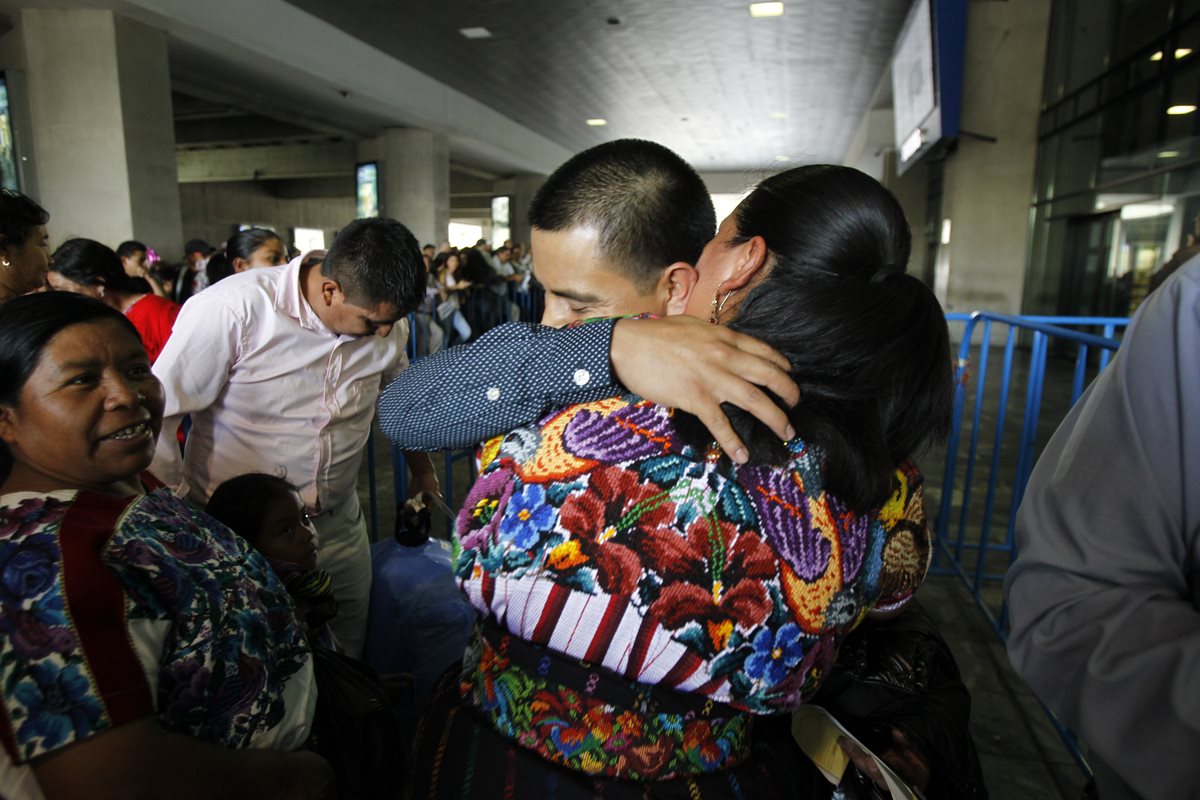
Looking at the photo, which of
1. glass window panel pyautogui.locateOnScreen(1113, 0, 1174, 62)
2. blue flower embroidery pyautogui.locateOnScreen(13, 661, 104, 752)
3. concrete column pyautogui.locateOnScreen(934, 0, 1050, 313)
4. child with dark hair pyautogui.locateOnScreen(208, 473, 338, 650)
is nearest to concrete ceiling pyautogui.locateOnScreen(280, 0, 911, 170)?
concrete column pyautogui.locateOnScreen(934, 0, 1050, 313)

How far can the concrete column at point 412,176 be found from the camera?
14.0 meters

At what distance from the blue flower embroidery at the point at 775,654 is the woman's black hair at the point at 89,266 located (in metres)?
3.66

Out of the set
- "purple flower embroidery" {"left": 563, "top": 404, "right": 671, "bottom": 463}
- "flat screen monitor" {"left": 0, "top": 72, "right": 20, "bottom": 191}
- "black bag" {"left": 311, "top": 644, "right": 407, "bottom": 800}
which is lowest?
"black bag" {"left": 311, "top": 644, "right": 407, "bottom": 800}

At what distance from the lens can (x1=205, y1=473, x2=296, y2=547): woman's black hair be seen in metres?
1.78

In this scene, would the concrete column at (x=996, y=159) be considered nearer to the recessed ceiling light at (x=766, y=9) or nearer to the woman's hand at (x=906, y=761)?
the recessed ceiling light at (x=766, y=9)

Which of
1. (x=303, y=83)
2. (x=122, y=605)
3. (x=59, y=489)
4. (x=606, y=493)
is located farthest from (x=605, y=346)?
(x=303, y=83)

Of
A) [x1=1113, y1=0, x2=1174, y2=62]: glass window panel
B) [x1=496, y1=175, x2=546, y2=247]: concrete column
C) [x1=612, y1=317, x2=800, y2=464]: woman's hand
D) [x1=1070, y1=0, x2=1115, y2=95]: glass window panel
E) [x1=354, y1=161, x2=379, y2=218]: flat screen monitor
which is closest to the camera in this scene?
[x1=612, y1=317, x2=800, y2=464]: woman's hand

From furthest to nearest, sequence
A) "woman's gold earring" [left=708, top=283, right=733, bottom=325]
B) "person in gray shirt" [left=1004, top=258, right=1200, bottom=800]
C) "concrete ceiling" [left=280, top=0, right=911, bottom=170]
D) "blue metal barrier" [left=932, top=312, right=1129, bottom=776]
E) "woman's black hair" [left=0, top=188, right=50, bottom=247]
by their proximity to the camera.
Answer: "concrete ceiling" [left=280, top=0, right=911, bottom=170] → "blue metal barrier" [left=932, top=312, right=1129, bottom=776] → "woman's black hair" [left=0, top=188, right=50, bottom=247] → "woman's gold earring" [left=708, top=283, right=733, bottom=325] → "person in gray shirt" [left=1004, top=258, right=1200, bottom=800]

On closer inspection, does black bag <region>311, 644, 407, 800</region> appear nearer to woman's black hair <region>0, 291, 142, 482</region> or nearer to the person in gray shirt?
woman's black hair <region>0, 291, 142, 482</region>

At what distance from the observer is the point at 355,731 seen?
145 centimetres

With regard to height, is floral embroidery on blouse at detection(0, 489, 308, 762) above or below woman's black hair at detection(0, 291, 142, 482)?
below

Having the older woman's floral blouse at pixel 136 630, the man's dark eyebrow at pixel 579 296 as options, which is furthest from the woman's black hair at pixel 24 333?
the man's dark eyebrow at pixel 579 296

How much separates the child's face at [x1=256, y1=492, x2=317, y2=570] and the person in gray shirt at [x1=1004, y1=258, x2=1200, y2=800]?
160cm

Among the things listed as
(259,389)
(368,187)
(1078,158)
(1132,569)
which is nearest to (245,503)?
(259,389)
